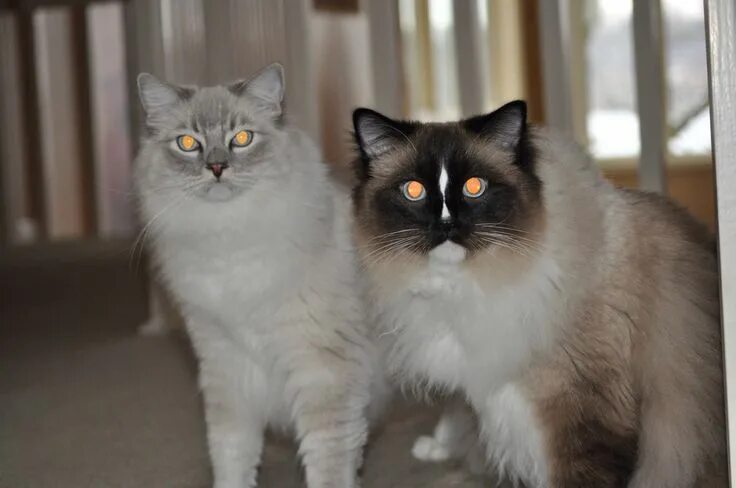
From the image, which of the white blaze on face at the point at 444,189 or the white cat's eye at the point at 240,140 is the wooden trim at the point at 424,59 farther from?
the white blaze on face at the point at 444,189

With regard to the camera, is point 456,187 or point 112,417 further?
point 112,417

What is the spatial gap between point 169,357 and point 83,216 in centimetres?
502

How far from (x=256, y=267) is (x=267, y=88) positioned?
39 centimetres

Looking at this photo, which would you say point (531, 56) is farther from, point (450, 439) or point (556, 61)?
point (450, 439)

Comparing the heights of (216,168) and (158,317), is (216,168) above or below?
above

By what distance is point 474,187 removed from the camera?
1572 mm

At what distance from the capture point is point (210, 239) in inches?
70.7

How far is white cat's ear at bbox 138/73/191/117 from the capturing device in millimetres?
1888

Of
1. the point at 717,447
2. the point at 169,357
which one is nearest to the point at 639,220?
the point at 717,447

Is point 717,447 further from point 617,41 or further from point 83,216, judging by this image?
point 83,216

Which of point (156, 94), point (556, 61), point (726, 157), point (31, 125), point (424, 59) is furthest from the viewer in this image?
point (424, 59)

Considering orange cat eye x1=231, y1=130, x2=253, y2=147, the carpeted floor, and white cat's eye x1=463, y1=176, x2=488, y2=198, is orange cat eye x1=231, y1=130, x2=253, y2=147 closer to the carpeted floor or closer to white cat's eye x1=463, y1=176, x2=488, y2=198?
white cat's eye x1=463, y1=176, x2=488, y2=198

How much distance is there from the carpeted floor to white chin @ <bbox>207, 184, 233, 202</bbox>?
647 mm

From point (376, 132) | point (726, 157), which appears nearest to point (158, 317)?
point (376, 132)
